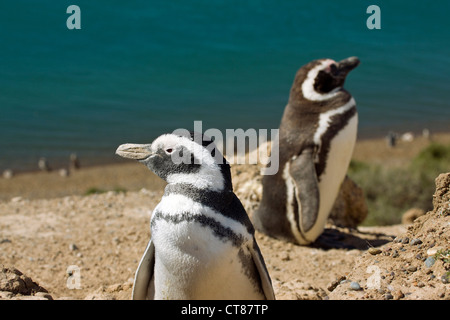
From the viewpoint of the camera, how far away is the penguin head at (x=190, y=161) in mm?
2848

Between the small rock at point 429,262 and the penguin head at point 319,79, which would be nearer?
the small rock at point 429,262

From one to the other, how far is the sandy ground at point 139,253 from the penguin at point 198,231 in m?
0.57

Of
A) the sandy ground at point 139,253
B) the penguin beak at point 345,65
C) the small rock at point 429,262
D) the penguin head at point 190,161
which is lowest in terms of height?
the sandy ground at point 139,253

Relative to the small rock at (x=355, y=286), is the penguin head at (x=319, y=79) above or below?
above

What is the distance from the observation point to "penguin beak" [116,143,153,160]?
9.98 ft

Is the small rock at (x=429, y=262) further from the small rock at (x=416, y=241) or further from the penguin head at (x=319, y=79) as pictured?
the penguin head at (x=319, y=79)

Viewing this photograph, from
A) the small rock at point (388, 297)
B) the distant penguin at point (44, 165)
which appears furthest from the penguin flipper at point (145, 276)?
the distant penguin at point (44, 165)

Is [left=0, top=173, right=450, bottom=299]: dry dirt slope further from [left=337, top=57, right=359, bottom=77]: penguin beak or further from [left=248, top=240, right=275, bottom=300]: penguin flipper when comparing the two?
[left=337, top=57, right=359, bottom=77]: penguin beak

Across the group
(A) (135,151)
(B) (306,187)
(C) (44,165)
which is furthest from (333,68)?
(C) (44,165)

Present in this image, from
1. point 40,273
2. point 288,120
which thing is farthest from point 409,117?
point 40,273

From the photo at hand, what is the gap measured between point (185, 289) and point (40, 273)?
2.41 metres

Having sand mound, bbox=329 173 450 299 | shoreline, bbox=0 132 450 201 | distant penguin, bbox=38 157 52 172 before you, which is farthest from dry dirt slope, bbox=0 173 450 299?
distant penguin, bbox=38 157 52 172

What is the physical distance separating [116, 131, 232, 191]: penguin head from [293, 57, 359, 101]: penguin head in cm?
301

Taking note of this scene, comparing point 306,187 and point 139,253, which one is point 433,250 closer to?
point 306,187
